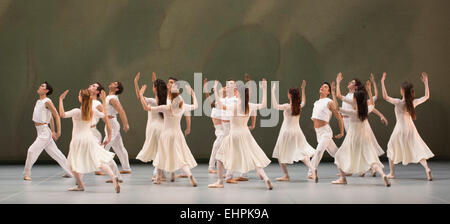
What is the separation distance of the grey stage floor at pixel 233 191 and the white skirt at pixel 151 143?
0.39 meters

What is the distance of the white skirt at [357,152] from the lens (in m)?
7.36

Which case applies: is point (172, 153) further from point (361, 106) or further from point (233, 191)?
→ point (361, 106)

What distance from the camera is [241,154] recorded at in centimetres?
708

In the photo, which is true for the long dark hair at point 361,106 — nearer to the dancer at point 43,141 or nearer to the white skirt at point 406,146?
the white skirt at point 406,146

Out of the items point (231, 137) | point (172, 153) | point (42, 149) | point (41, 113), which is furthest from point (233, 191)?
point (41, 113)

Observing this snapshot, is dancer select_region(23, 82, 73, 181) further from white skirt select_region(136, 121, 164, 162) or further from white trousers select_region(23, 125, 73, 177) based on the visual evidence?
white skirt select_region(136, 121, 164, 162)

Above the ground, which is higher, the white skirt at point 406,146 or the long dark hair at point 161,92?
the long dark hair at point 161,92

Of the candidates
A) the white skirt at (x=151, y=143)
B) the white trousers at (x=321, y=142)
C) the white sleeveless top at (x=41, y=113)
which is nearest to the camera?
the white trousers at (x=321, y=142)

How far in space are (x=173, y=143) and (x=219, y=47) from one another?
15.8 ft

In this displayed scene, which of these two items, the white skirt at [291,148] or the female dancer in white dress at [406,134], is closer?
the white skirt at [291,148]

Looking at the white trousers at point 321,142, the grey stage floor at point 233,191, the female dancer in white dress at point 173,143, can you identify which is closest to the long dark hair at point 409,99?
the grey stage floor at point 233,191

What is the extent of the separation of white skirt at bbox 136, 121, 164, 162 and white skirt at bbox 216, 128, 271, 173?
1.41 metres
